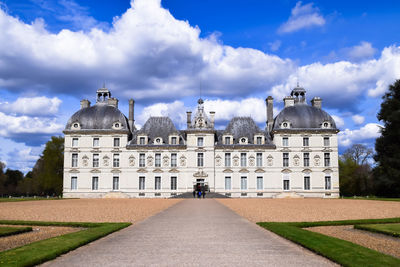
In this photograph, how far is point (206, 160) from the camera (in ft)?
150

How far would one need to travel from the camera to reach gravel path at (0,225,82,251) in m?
9.47

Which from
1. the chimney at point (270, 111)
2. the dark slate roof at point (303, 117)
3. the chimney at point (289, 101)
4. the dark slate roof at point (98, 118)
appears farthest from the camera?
the chimney at point (289, 101)

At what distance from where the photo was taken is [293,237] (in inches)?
389

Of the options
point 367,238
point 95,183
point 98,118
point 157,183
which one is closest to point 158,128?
point 157,183

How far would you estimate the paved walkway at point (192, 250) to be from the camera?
719 centimetres

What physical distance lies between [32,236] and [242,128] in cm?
3876

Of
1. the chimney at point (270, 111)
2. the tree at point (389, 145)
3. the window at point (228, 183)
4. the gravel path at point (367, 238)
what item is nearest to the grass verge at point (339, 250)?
the gravel path at point (367, 238)

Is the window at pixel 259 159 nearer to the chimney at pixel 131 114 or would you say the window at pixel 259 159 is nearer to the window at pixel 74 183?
the chimney at pixel 131 114

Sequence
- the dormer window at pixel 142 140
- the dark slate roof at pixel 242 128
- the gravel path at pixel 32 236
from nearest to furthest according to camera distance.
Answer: the gravel path at pixel 32 236
the dormer window at pixel 142 140
the dark slate roof at pixel 242 128

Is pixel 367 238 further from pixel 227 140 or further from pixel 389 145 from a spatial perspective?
pixel 227 140

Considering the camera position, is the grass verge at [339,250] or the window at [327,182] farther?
the window at [327,182]

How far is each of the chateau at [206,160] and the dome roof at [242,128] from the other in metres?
0.23

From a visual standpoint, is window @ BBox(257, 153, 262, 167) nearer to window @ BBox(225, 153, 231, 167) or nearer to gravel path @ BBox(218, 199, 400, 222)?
window @ BBox(225, 153, 231, 167)

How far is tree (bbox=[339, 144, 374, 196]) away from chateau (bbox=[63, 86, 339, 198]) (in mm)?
10614
